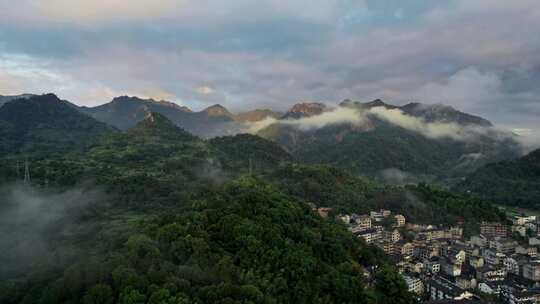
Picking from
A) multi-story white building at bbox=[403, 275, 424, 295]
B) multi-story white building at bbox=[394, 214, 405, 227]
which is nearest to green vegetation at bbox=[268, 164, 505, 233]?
multi-story white building at bbox=[394, 214, 405, 227]

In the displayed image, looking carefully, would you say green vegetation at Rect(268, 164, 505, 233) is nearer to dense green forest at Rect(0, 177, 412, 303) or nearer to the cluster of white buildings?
the cluster of white buildings

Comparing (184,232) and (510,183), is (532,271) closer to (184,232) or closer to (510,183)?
(184,232)

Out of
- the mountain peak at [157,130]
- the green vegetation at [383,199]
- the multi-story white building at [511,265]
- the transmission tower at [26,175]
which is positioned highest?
the mountain peak at [157,130]

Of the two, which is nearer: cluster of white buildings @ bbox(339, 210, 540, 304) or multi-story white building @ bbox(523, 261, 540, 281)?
cluster of white buildings @ bbox(339, 210, 540, 304)

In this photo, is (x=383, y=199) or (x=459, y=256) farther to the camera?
(x=383, y=199)

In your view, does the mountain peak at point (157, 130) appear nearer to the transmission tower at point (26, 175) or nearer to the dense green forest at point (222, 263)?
the transmission tower at point (26, 175)

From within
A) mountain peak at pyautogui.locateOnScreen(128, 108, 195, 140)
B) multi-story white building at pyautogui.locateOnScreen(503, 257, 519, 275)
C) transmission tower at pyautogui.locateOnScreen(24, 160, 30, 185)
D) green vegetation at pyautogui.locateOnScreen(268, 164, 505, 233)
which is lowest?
multi-story white building at pyautogui.locateOnScreen(503, 257, 519, 275)

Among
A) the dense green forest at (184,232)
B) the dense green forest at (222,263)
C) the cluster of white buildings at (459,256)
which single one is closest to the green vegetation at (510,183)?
the cluster of white buildings at (459,256)

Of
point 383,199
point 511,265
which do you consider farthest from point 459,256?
point 383,199

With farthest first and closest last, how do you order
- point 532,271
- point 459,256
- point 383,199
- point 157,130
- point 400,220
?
point 157,130
point 383,199
point 400,220
point 459,256
point 532,271
